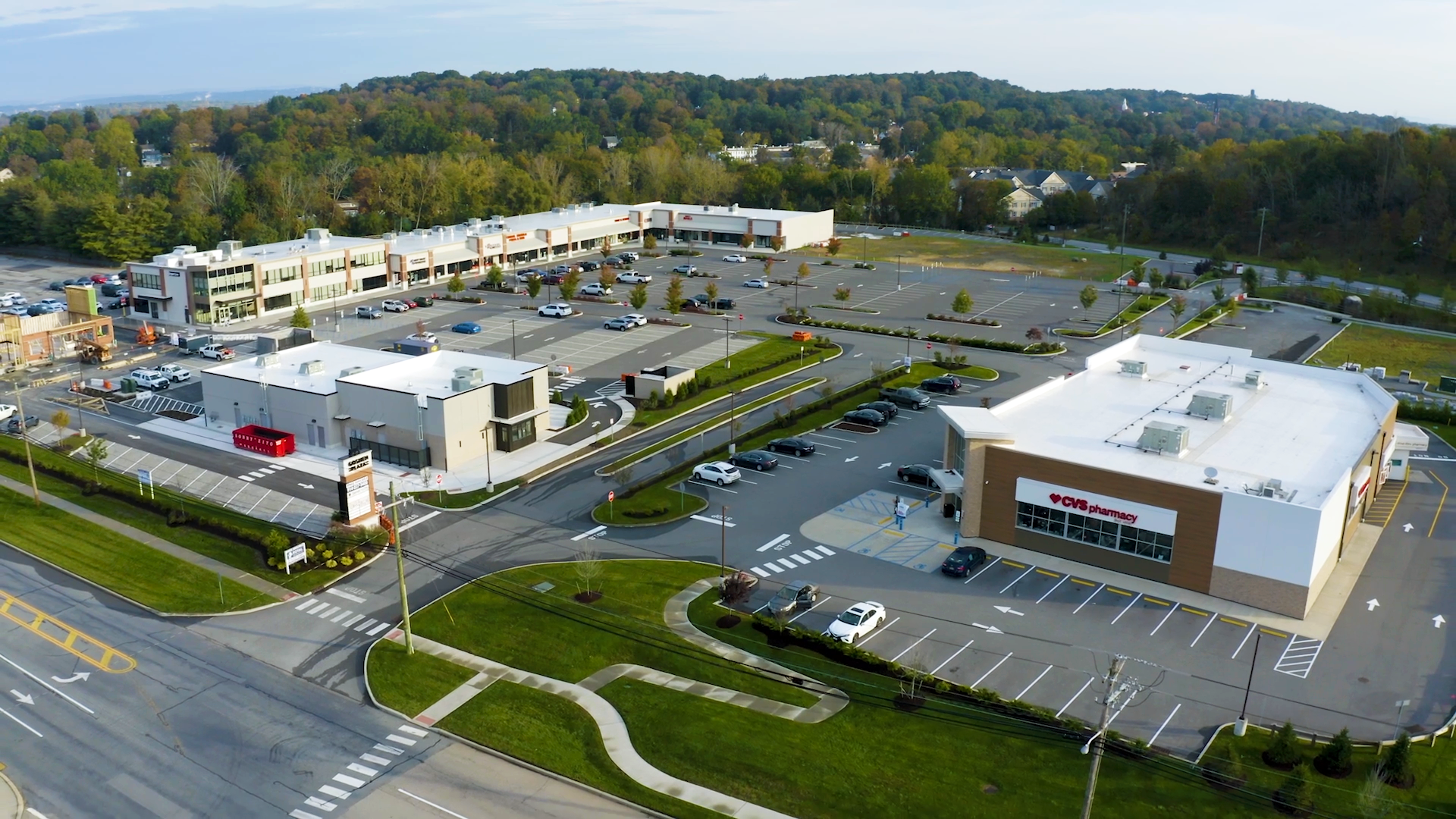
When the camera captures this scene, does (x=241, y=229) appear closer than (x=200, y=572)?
No

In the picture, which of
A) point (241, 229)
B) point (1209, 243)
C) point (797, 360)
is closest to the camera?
point (797, 360)

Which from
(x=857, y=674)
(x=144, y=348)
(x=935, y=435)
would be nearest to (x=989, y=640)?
(x=857, y=674)

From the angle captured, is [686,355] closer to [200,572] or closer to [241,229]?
[200,572]

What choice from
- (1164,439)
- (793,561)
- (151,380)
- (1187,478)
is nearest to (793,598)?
(793,561)

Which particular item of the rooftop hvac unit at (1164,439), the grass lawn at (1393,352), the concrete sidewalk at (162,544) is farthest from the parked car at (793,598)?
the grass lawn at (1393,352)

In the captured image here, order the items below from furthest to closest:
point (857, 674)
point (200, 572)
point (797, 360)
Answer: point (797, 360)
point (200, 572)
point (857, 674)

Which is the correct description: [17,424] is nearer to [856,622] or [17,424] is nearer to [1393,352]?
[856,622]

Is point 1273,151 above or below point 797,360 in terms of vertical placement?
above

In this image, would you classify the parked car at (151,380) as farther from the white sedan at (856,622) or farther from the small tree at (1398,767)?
the small tree at (1398,767)
